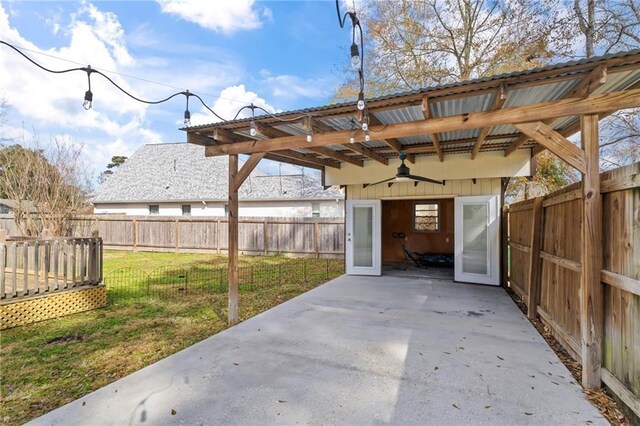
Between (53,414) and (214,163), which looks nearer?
(53,414)

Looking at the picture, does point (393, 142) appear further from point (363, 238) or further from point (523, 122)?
point (363, 238)

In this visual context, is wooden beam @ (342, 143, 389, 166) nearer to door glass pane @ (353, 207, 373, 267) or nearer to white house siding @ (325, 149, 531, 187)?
white house siding @ (325, 149, 531, 187)

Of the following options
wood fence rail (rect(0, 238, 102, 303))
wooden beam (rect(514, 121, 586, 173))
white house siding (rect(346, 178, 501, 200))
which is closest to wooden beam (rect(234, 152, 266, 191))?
wood fence rail (rect(0, 238, 102, 303))

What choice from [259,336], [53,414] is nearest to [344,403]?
[259,336]

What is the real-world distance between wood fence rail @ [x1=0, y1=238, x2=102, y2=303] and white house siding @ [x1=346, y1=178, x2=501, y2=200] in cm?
548

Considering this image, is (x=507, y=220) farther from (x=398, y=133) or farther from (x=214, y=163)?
(x=214, y=163)

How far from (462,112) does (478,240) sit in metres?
3.76

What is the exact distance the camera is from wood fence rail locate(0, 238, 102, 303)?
484 cm

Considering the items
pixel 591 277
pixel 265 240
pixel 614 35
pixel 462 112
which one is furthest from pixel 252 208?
pixel 591 277

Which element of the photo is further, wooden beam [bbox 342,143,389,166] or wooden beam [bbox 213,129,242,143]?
wooden beam [bbox 342,143,389,166]

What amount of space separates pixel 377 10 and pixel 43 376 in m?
13.6

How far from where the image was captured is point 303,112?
390 cm

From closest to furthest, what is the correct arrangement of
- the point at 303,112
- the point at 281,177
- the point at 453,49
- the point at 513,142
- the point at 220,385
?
the point at 220,385
the point at 303,112
the point at 513,142
the point at 453,49
the point at 281,177

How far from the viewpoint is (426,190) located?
297 inches
